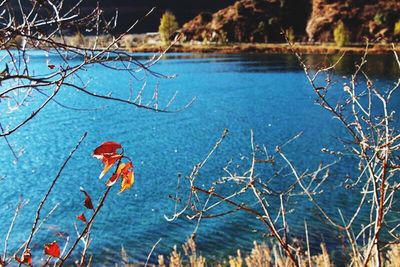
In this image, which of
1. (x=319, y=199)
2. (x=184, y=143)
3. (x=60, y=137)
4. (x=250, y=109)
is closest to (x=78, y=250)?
(x=319, y=199)

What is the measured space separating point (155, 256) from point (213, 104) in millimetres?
20339

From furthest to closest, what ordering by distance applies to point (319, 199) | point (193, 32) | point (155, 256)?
point (193, 32)
point (319, 199)
point (155, 256)

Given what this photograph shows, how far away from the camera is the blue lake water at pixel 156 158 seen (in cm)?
1167

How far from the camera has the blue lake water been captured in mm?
11672

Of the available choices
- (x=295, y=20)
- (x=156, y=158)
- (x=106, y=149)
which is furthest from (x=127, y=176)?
(x=295, y=20)

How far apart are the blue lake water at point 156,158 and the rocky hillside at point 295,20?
80156 mm

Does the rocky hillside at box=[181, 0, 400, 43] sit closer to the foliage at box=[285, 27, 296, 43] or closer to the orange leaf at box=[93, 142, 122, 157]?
the foliage at box=[285, 27, 296, 43]

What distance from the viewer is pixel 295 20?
130 m

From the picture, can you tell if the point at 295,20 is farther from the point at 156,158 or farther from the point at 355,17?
the point at 156,158

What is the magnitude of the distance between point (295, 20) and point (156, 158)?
388ft

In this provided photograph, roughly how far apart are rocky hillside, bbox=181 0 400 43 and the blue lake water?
8016 centimetres

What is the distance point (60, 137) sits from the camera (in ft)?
70.2

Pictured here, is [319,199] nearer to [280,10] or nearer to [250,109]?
[250,109]

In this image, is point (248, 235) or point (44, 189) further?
point (44, 189)
